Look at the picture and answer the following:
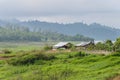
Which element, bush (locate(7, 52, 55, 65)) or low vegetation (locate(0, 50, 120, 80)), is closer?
low vegetation (locate(0, 50, 120, 80))

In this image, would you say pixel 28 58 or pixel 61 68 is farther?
pixel 28 58

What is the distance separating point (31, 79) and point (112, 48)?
108ft

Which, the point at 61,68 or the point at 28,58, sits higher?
the point at 28,58

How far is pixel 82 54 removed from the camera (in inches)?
2416

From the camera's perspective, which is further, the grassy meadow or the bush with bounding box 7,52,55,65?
the bush with bounding box 7,52,55,65

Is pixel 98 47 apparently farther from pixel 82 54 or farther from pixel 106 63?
pixel 106 63

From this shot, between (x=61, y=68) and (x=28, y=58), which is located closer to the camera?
(x=61, y=68)

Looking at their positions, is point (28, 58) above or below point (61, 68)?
above

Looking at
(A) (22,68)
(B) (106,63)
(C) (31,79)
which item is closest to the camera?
(C) (31,79)

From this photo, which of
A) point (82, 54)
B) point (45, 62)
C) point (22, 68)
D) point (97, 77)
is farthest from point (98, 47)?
point (97, 77)

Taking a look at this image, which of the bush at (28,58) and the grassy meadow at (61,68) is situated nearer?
the grassy meadow at (61,68)

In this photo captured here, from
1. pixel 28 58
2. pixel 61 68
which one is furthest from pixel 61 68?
pixel 28 58

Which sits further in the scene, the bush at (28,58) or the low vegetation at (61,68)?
the bush at (28,58)

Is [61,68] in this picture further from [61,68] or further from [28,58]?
[28,58]
